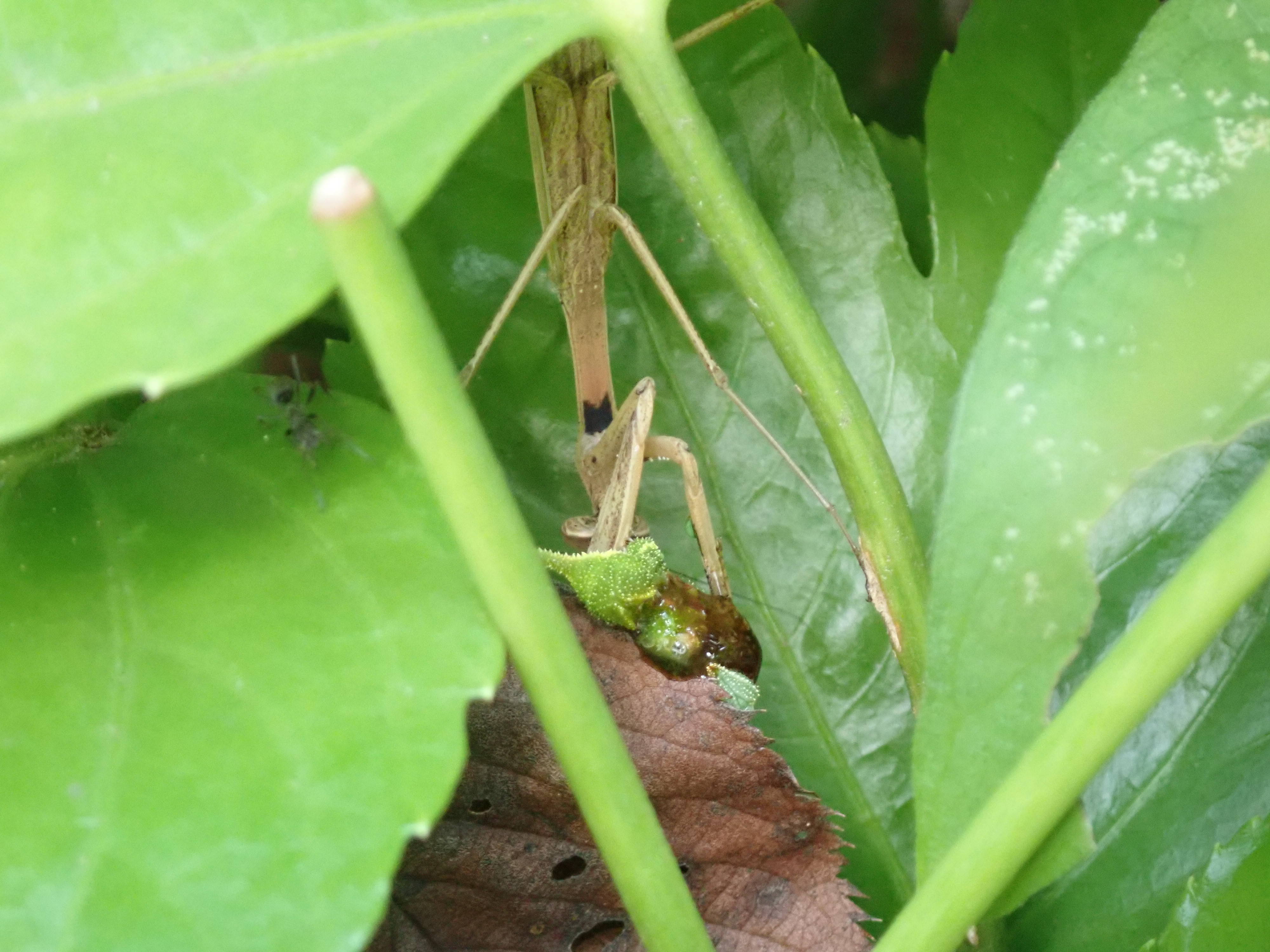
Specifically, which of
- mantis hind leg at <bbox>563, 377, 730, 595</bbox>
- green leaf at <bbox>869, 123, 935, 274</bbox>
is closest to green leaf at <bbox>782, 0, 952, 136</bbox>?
green leaf at <bbox>869, 123, 935, 274</bbox>

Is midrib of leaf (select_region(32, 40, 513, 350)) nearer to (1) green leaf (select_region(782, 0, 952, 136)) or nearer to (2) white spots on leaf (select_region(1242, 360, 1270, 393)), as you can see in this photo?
(2) white spots on leaf (select_region(1242, 360, 1270, 393))

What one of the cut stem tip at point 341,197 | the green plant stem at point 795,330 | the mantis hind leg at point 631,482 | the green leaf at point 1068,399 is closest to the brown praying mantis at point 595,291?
the mantis hind leg at point 631,482

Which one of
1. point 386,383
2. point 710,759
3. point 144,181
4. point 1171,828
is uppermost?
point 144,181

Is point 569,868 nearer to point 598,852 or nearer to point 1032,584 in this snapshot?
point 598,852

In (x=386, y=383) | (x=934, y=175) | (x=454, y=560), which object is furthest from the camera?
(x=934, y=175)

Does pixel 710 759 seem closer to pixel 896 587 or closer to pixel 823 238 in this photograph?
pixel 896 587

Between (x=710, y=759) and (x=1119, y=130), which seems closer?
(x=1119, y=130)

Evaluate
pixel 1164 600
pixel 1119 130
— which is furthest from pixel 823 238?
pixel 1164 600

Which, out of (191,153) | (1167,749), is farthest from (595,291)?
(1167,749)

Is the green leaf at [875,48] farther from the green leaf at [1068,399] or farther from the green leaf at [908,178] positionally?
the green leaf at [1068,399]
